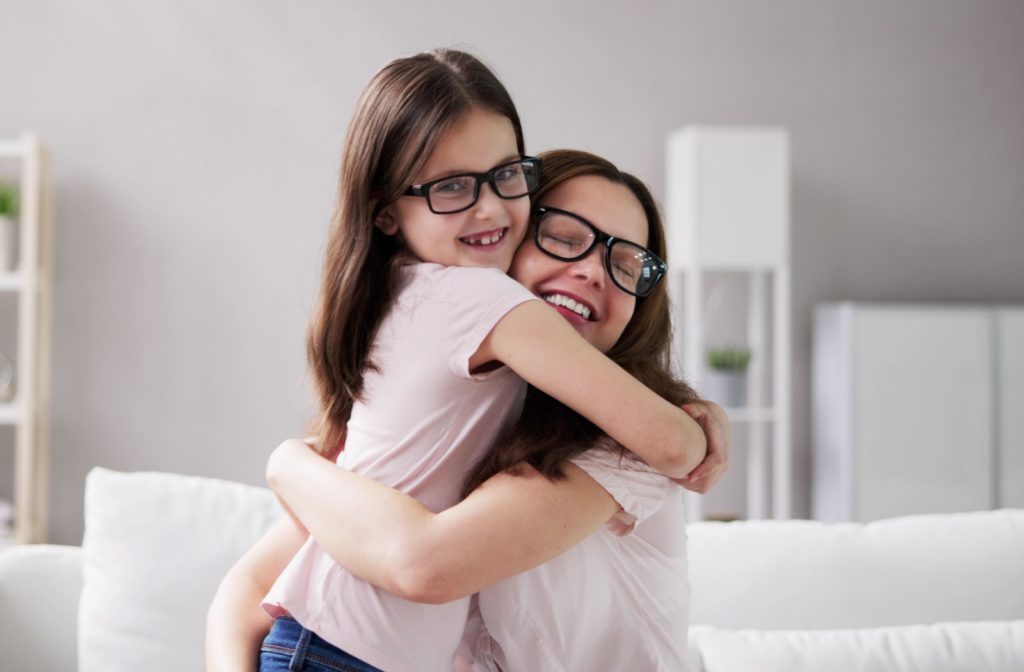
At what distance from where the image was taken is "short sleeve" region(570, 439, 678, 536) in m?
1.20

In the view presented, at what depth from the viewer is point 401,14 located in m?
4.25

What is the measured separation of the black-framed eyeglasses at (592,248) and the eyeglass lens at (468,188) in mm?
68

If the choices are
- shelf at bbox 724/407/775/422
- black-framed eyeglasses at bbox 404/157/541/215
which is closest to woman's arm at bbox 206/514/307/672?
black-framed eyeglasses at bbox 404/157/541/215

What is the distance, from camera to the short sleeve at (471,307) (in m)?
1.18

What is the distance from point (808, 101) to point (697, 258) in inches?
42.6

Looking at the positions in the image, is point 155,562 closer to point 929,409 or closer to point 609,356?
point 609,356

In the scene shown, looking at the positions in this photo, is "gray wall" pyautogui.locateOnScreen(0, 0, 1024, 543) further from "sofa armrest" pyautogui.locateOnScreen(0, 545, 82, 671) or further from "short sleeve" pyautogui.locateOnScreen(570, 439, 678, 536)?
"short sleeve" pyautogui.locateOnScreen(570, 439, 678, 536)

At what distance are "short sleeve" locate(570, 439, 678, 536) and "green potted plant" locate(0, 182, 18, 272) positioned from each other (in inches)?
129

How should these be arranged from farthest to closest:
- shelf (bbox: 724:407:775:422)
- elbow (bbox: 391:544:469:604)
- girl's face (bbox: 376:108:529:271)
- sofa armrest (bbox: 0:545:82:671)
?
shelf (bbox: 724:407:775:422) < sofa armrest (bbox: 0:545:82:671) < girl's face (bbox: 376:108:529:271) < elbow (bbox: 391:544:469:604)

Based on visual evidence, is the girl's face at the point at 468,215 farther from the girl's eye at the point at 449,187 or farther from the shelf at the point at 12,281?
the shelf at the point at 12,281

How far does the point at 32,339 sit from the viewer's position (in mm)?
3789

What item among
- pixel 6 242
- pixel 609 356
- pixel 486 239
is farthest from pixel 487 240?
pixel 6 242

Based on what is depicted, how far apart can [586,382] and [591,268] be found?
0.25m

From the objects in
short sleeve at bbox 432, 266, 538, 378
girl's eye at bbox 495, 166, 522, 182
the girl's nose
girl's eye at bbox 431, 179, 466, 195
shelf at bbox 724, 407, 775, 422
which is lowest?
shelf at bbox 724, 407, 775, 422
